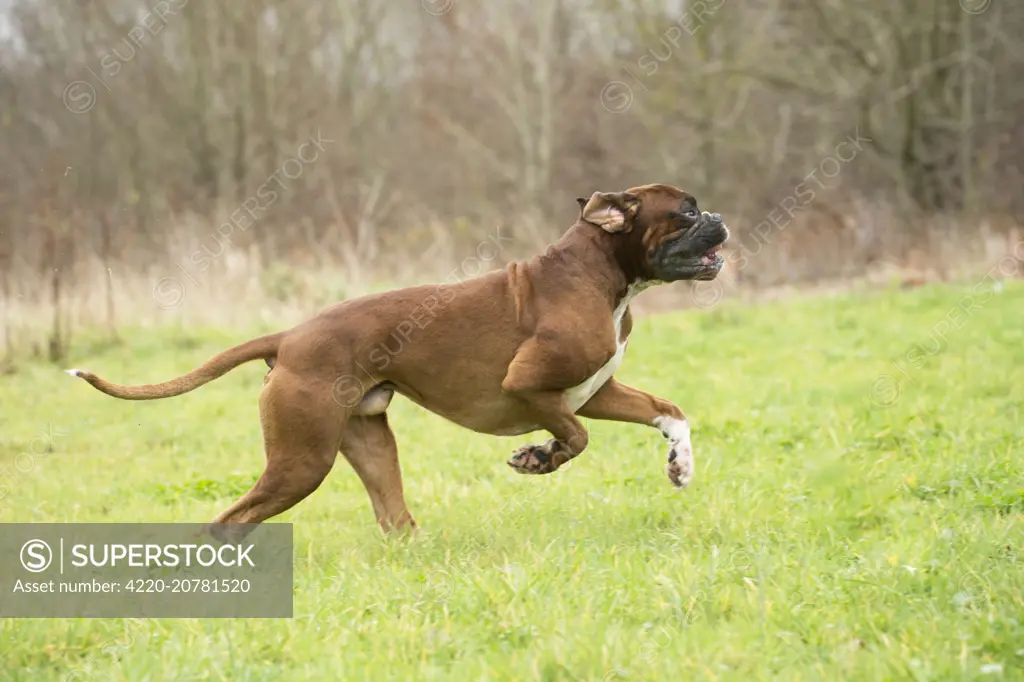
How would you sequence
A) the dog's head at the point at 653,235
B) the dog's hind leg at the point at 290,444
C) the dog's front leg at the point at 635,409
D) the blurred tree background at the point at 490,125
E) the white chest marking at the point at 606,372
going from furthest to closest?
1. the blurred tree background at the point at 490,125
2. the dog's front leg at the point at 635,409
3. the dog's head at the point at 653,235
4. the white chest marking at the point at 606,372
5. the dog's hind leg at the point at 290,444

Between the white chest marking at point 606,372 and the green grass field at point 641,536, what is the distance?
1.89ft

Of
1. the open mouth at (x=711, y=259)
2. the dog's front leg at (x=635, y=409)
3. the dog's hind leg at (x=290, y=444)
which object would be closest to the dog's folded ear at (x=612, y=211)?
the open mouth at (x=711, y=259)

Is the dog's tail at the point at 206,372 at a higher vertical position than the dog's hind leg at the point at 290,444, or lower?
higher

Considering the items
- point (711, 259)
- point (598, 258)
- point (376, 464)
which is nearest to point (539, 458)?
point (376, 464)

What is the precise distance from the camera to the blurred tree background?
730 inches

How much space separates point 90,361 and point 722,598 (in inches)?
409

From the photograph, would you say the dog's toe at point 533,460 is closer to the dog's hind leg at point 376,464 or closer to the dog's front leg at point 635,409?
the dog's front leg at point 635,409

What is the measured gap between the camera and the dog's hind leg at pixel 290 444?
504 centimetres

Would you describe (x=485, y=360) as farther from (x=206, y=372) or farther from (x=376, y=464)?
(x=206, y=372)

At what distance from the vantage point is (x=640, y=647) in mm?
3430

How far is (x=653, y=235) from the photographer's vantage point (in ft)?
17.9

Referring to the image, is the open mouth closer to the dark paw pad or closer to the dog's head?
the dog's head

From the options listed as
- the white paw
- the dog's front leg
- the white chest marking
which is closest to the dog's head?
the white chest marking

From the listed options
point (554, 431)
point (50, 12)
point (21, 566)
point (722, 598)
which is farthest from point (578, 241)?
point (50, 12)
